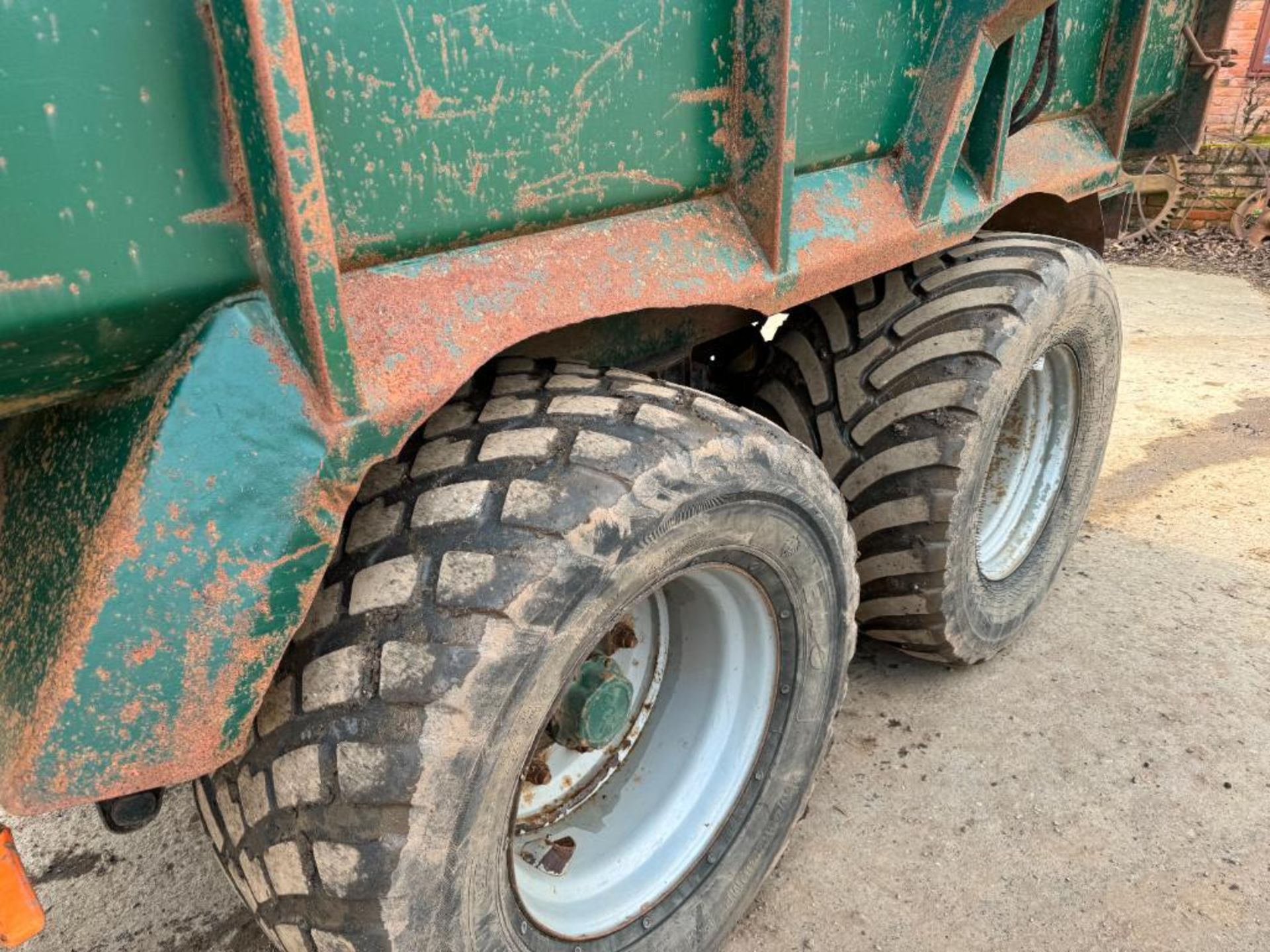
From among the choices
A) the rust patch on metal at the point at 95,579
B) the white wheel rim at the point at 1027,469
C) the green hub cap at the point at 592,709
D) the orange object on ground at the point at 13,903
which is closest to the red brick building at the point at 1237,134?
the white wheel rim at the point at 1027,469

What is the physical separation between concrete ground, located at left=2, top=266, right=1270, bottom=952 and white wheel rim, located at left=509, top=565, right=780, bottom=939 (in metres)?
0.30

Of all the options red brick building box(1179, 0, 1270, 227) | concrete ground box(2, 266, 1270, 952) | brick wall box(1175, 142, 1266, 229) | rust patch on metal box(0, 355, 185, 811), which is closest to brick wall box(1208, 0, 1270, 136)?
red brick building box(1179, 0, 1270, 227)

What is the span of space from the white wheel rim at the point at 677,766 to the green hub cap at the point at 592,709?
0.17 m

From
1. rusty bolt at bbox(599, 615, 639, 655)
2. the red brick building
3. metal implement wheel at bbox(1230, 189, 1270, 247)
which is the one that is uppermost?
rusty bolt at bbox(599, 615, 639, 655)

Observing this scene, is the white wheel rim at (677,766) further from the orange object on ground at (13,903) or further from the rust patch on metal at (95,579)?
the rust patch on metal at (95,579)

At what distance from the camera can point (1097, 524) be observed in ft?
11.9

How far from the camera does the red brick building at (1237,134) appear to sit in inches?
325

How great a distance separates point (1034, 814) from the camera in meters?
2.32

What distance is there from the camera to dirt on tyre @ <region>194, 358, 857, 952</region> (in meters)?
1.26

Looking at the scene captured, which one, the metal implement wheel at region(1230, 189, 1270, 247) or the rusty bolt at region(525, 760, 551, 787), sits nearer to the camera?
the rusty bolt at region(525, 760, 551, 787)

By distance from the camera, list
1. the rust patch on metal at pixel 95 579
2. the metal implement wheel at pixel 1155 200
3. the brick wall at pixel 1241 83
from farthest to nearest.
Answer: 1. the brick wall at pixel 1241 83
2. the metal implement wheel at pixel 1155 200
3. the rust patch on metal at pixel 95 579

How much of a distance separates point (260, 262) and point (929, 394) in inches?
60.3

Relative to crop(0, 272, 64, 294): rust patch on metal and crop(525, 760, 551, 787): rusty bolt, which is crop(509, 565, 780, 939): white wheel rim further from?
crop(0, 272, 64, 294): rust patch on metal

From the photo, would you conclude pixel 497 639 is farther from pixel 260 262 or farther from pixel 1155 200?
pixel 1155 200
